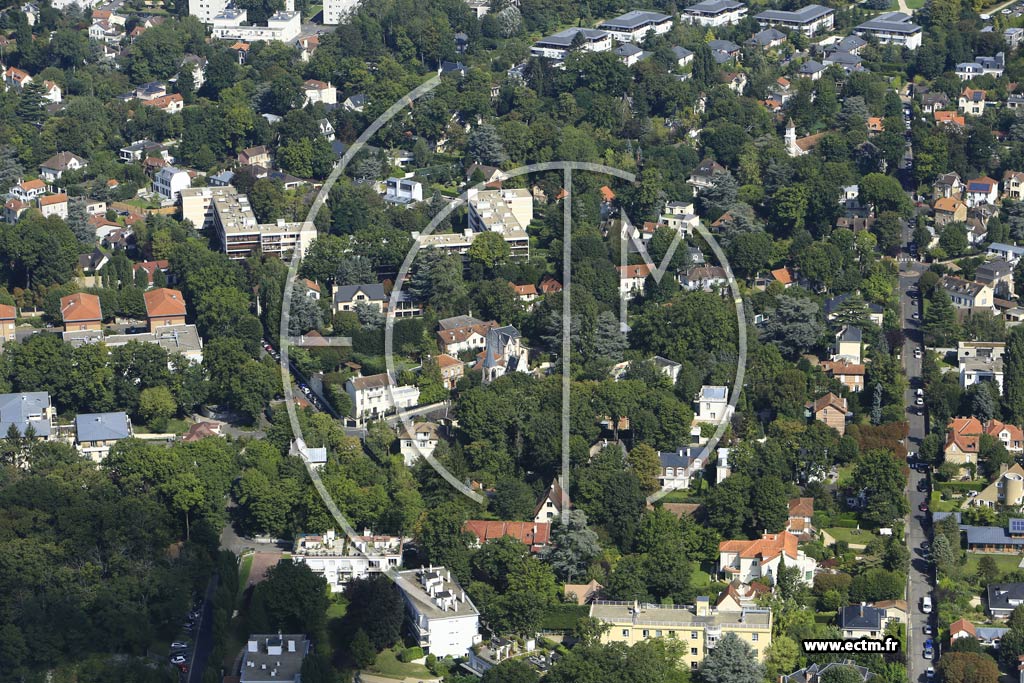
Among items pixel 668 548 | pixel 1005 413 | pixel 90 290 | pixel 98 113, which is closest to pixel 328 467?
Answer: pixel 668 548

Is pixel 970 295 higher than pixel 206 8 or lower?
higher

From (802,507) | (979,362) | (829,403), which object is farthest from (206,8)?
(802,507)

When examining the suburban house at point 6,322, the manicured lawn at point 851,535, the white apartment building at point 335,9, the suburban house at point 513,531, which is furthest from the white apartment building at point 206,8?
the manicured lawn at point 851,535

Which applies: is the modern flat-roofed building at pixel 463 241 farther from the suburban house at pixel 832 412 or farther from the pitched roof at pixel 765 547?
the pitched roof at pixel 765 547

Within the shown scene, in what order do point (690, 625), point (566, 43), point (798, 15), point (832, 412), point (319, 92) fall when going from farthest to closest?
point (798, 15) < point (566, 43) < point (319, 92) < point (832, 412) < point (690, 625)

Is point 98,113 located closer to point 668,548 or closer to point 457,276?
point 457,276

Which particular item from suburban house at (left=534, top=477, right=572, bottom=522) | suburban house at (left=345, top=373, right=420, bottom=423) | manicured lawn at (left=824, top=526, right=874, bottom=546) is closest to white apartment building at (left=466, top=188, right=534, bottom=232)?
suburban house at (left=345, top=373, right=420, bottom=423)

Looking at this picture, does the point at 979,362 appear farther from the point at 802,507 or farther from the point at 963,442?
the point at 802,507
